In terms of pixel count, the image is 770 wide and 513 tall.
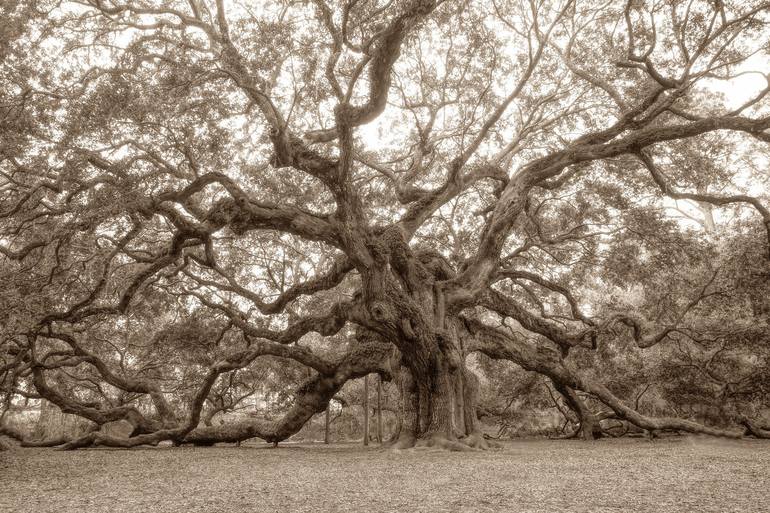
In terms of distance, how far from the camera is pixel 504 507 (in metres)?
3.72

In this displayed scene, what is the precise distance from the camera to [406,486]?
189 inches

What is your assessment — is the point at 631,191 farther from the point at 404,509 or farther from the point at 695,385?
the point at 404,509

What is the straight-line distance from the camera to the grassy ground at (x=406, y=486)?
3844 millimetres

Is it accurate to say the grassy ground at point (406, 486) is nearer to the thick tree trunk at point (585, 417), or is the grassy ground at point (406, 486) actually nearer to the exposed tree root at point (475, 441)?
the exposed tree root at point (475, 441)

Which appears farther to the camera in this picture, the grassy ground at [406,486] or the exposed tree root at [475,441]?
the exposed tree root at [475,441]

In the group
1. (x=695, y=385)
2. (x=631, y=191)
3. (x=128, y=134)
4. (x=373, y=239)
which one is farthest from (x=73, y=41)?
(x=695, y=385)

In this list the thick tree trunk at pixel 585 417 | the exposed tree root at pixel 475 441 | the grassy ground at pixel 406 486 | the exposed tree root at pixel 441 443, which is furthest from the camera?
the thick tree trunk at pixel 585 417

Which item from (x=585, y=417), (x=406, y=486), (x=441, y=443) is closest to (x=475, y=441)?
(x=441, y=443)

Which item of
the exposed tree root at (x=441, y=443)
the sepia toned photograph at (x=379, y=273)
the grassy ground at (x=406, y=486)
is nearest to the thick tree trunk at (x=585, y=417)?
the sepia toned photograph at (x=379, y=273)

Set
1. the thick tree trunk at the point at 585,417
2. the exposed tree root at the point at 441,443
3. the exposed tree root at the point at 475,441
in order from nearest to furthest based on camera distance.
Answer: the exposed tree root at the point at 441,443, the exposed tree root at the point at 475,441, the thick tree trunk at the point at 585,417

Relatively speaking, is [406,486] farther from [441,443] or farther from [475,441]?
[475,441]

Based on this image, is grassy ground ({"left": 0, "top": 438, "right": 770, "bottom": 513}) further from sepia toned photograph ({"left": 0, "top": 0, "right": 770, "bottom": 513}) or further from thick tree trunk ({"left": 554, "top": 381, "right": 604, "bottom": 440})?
thick tree trunk ({"left": 554, "top": 381, "right": 604, "bottom": 440})

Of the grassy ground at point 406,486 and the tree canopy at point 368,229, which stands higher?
the tree canopy at point 368,229

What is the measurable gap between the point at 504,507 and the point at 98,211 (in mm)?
6724
